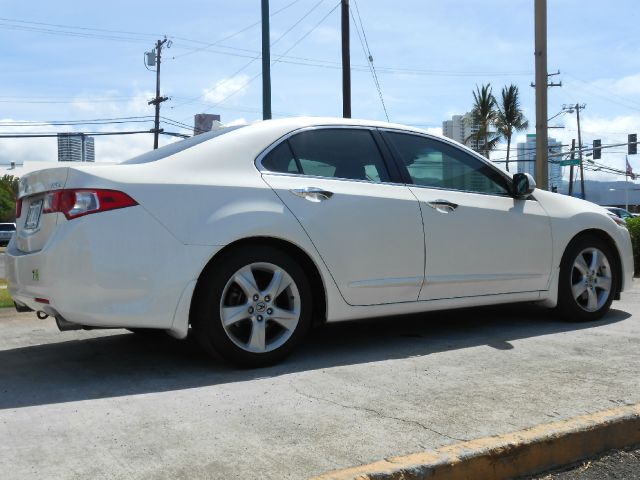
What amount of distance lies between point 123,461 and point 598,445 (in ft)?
6.61

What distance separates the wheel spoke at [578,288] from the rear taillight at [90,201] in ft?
11.8

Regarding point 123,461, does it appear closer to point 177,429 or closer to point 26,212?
point 177,429

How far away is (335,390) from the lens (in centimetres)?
370

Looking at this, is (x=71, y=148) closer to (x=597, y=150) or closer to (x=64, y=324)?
(x=597, y=150)

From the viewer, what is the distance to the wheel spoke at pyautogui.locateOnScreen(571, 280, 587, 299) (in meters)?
5.62

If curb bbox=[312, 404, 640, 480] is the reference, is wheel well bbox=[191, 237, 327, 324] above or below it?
above

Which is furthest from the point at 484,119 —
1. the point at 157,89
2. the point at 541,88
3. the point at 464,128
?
the point at 541,88

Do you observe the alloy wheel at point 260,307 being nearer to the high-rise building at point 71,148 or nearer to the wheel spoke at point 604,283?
the wheel spoke at point 604,283

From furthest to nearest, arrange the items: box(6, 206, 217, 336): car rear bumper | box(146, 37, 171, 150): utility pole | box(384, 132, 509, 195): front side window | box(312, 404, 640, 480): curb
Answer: box(146, 37, 171, 150): utility pole
box(384, 132, 509, 195): front side window
box(6, 206, 217, 336): car rear bumper
box(312, 404, 640, 480): curb

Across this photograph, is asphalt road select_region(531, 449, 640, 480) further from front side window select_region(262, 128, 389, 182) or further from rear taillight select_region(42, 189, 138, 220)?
rear taillight select_region(42, 189, 138, 220)

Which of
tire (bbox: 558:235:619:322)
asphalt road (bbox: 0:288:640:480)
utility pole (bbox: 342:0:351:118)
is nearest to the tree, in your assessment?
utility pole (bbox: 342:0:351:118)

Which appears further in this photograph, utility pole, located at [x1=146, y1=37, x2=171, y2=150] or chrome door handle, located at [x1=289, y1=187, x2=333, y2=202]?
utility pole, located at [x1=146, y1=37, x2=171, y2=150]

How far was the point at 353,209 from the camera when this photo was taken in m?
4.46

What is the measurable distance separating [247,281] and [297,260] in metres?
0.43
